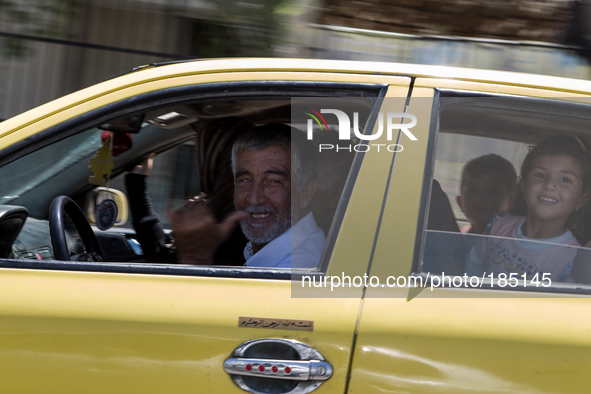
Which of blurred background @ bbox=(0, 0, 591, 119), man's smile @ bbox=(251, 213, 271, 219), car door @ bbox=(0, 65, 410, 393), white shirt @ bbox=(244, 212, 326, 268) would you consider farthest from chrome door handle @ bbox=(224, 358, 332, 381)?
blurred background @ bbox=(0, 0, 591, 119)

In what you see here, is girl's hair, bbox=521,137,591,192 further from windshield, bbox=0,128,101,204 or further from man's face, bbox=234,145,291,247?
windshield, bbox=0,128,101,204

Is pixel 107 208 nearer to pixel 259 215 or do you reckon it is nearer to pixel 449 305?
pixel 259 215

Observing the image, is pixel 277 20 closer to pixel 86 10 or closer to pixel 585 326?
pixel 86 10

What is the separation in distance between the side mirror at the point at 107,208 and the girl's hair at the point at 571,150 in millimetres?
1690

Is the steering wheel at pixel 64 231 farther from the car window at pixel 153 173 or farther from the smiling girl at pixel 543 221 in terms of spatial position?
the smiling girl at pixel 543 221

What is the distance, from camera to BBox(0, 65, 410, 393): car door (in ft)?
4.05

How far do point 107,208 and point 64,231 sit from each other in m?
0.63

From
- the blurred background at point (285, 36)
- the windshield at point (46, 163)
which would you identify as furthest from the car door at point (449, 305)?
the blurred background at point (285, 36)

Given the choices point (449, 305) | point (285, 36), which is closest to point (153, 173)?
point (449, 305)

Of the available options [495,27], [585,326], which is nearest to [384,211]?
[585,326]

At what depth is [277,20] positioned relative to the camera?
16.0 ft

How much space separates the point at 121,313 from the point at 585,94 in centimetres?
129

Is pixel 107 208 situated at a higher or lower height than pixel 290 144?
lower

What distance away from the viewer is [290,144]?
197 cm
